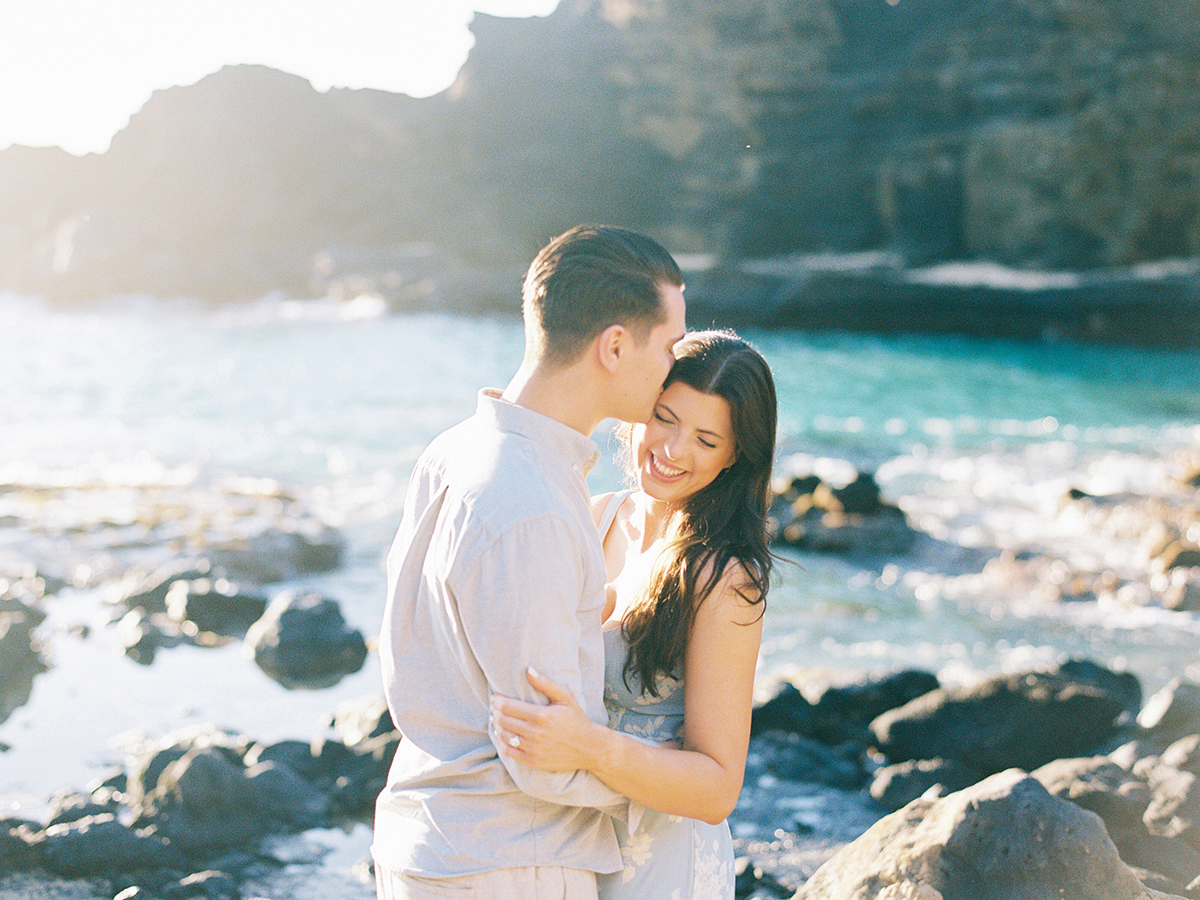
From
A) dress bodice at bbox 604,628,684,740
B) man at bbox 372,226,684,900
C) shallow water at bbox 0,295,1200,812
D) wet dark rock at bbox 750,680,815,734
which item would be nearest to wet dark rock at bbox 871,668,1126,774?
wet dark rock at bbox 750,680,815,734

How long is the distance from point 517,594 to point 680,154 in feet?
Result: 204

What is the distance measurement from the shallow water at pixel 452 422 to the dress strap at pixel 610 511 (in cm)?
382

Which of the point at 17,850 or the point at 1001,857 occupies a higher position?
the point at 1001,857

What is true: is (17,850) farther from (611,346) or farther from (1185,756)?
(1185,756)

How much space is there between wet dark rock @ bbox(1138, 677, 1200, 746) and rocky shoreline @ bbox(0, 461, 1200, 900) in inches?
0.5

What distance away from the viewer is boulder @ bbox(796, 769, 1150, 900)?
10.1ft

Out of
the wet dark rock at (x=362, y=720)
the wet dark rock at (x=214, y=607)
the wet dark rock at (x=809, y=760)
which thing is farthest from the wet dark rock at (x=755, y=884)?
the wet dark rock at (x=214, y=607)

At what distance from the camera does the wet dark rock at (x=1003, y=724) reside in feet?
19.5

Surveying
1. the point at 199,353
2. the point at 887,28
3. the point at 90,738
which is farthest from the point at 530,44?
the point at 90,738

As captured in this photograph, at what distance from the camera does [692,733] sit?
2363 millimetres

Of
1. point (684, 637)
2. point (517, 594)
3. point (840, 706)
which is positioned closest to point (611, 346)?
point (517, 594)

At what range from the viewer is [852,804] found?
5660 millimetres

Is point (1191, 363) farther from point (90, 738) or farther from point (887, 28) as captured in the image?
point (887, 28)

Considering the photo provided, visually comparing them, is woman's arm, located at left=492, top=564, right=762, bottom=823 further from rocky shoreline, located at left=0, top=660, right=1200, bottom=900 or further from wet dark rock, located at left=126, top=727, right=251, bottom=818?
wet dark rock, located at left=126, top=727, right=251, bottom=818
